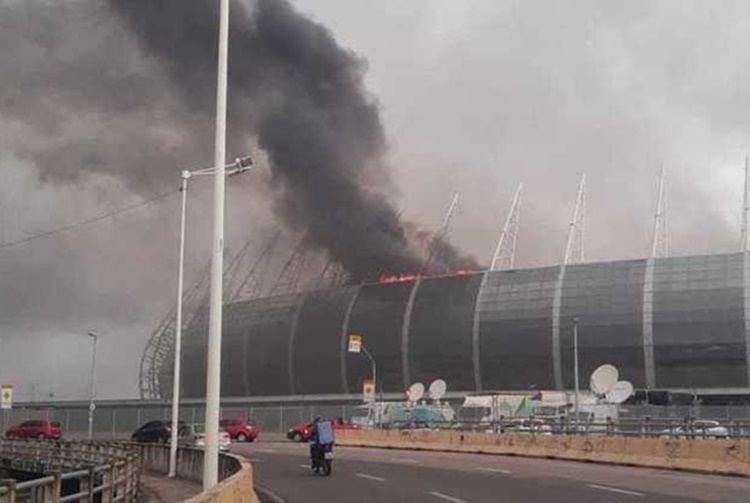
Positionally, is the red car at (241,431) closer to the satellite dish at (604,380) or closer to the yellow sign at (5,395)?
the yellow sign at (5,395)

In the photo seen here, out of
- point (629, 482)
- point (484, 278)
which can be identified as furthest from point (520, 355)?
point (629, 482)

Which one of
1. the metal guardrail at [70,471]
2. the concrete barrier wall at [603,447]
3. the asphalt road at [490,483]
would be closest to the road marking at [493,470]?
the asphalt road at [490,483]

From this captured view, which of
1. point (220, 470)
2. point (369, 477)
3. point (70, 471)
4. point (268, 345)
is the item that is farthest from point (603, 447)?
point (268, 345)

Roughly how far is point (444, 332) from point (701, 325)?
30.9 metres

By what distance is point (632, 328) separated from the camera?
11331 centimetres

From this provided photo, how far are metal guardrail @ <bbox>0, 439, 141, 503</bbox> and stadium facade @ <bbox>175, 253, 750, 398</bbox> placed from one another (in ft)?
266

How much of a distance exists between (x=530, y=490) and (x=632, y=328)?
93011 mm

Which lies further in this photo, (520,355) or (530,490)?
(520,355)

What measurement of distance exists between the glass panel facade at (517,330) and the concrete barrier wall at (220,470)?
265 feet

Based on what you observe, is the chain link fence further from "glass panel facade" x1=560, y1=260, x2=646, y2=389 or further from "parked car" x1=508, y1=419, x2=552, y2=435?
"glass panel facade" x1=560, y1=260, x2=646, y2=389

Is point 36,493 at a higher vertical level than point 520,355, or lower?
lower

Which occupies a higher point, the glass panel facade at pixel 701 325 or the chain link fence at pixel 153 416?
the glass panel facade at pixel 701 325

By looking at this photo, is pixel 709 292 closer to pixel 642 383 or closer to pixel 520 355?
pixel 642 383

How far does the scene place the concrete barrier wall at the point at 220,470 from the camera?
13.8m
